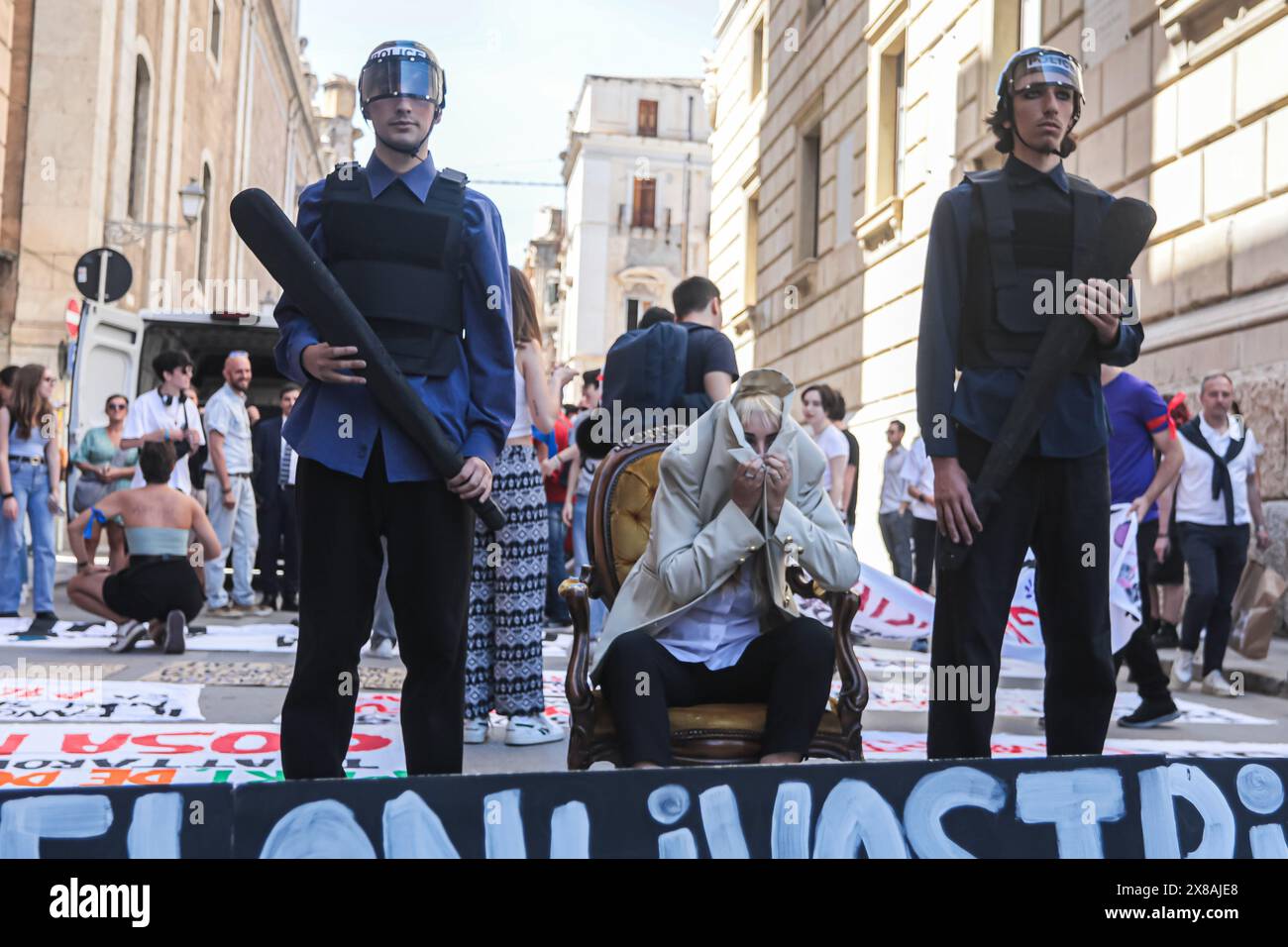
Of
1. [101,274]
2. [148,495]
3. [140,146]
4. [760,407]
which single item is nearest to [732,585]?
[760,407]

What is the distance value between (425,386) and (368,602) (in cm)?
56

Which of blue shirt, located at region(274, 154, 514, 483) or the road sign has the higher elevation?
the road sign

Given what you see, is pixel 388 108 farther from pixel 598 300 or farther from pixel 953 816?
pixel 598 300

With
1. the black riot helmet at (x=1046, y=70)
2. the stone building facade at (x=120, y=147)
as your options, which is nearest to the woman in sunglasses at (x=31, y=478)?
the black riot helmet at (x=1046, y=70)

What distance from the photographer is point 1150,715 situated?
6.43 m

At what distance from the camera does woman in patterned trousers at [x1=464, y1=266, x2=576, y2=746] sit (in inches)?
223

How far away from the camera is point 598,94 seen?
6184 centimetres

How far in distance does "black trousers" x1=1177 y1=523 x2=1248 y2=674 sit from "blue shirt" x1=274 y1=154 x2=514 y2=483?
5.72 meters

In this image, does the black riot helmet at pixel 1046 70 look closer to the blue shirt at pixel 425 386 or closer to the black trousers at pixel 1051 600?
the black trousers at pixel 1051 600

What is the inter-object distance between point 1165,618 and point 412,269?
7885 millimetres

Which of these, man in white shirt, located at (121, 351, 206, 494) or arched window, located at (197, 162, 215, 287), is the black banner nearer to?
man in white shirt, located at (121, 351, 206, 494)

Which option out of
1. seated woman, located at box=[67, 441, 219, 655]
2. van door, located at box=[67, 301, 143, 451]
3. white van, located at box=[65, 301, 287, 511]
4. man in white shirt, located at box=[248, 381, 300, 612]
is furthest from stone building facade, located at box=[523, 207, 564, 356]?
seated woman, located at box=[67, 441, 219, 655]

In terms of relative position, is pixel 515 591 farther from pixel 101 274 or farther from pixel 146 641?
pixel 101 274
